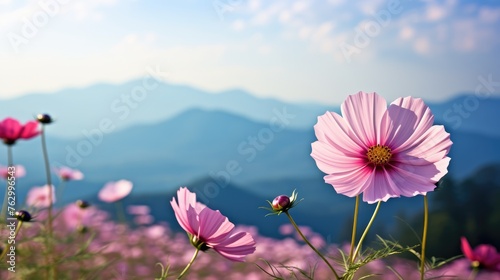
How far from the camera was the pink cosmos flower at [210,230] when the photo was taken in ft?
1.64

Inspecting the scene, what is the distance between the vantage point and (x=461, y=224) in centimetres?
590

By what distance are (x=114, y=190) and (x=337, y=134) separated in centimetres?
94

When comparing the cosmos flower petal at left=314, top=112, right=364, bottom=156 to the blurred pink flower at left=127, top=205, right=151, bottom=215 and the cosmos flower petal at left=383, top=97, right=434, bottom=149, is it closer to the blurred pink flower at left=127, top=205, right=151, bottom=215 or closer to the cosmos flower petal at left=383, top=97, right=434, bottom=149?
the cosmos flower petal at left=383, top=97, right=434, bottom=149

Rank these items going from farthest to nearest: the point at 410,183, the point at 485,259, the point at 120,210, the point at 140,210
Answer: the point at 140,210, the point at 120,210, the point at 485,259, the point at 410,183

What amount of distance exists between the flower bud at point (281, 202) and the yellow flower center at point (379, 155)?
83mm

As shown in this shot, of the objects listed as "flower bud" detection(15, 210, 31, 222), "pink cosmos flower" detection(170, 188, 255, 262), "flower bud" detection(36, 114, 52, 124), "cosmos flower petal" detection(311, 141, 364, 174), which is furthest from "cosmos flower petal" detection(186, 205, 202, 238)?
"flower bud" detection(36, 114, 52, 124)

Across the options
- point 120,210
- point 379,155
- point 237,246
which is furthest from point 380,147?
point 120,210

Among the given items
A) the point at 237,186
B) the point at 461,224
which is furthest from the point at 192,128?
the point at 461,224

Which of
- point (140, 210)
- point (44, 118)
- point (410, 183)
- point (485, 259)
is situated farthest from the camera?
point (140, 210)

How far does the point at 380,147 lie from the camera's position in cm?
54

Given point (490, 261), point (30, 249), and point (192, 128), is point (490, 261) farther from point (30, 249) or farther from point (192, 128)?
point (192, 128)

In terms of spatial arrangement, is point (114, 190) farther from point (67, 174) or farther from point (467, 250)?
point (467, 250)

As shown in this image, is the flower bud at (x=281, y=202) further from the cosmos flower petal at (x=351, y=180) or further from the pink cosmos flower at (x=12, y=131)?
the pink cosmos flower at (x=12, y=131)

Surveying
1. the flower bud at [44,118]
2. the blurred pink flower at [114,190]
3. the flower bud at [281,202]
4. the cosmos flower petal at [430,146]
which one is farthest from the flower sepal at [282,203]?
the blurred pink flower at [114,190]
